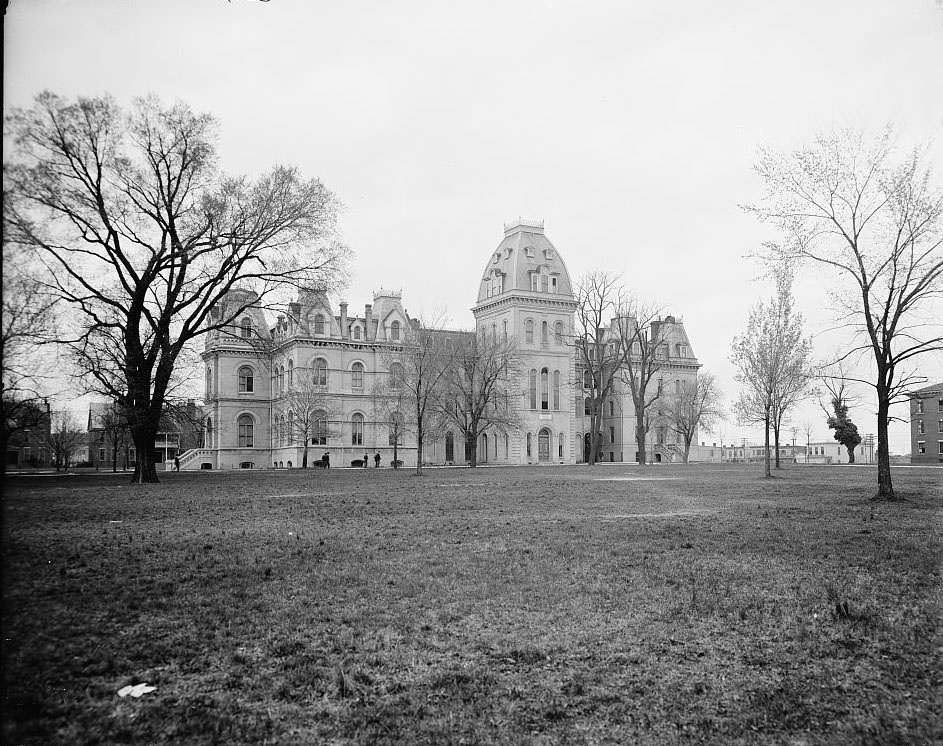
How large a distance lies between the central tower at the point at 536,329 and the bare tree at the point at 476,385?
7391 millimetres

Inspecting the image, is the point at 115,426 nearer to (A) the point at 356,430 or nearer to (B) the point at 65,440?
(A) the point at 356,430

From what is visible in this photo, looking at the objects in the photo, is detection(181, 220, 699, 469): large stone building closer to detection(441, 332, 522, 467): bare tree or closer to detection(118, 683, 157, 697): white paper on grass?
detection(441, 332, 522, 467): bare tree

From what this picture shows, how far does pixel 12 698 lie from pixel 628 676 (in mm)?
4468

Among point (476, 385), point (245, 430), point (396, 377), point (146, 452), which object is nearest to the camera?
point (146, 452)

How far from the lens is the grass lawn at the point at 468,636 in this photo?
5453 millimetres

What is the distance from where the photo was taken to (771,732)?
545 centimetres

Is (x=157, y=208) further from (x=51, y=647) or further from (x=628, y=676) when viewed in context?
(x=628, y=676)

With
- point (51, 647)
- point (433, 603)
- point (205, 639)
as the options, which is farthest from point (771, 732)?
point (51, 647)

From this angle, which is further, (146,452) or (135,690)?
(146,452)

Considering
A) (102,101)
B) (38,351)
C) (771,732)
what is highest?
(102,101)

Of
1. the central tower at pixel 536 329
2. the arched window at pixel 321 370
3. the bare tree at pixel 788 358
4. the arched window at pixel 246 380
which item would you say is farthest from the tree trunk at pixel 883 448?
the arched window at pixel 246 380

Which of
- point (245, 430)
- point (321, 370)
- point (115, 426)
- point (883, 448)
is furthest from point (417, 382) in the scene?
point (245, 430)

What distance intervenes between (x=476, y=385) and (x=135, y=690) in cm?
6183

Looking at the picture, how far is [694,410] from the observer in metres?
86.7
